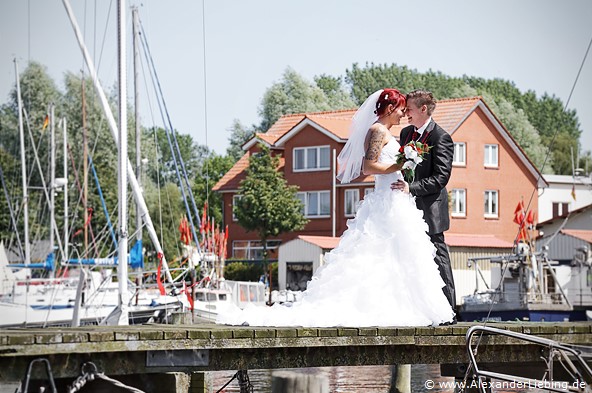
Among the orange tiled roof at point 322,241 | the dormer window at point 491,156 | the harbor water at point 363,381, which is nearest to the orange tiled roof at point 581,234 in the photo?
the dormer window at point 491,156

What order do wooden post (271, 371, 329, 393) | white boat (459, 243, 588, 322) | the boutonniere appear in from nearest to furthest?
wooden post (271, 371, 329, 393) < the boutonniere < white boat (459, 243, 588, 322)

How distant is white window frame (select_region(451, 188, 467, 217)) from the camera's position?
66.2 metres

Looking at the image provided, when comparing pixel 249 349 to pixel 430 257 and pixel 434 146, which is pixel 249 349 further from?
pixel 434 146

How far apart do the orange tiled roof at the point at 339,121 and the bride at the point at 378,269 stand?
167 feet

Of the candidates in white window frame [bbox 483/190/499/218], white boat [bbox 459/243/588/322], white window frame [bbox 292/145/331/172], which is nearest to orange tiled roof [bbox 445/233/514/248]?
white window frame [bbox 483/190/499/218]

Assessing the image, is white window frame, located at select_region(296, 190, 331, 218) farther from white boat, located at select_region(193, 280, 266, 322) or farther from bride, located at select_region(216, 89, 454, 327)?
bride, located at select_region(216, 89, 454, 327)

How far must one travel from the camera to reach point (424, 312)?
10.2m

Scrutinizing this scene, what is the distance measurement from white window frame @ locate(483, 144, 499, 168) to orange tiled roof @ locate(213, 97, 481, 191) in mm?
3153

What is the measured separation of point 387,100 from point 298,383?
325 centimetres

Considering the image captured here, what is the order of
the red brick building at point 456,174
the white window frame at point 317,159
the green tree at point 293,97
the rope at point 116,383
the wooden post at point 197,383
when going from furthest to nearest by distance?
the green tree at point 293,97 → the white window frame at point 317,159 → the red brick building at point 456,174 → the wooden post at point 197,383 → the rope at point 116,383

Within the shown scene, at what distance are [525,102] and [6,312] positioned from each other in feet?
335

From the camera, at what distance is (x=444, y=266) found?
35.4 ft

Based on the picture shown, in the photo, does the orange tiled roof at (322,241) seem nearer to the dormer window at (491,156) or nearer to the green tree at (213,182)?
the dormer window at (491,156)

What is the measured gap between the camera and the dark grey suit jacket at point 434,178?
424 inches
